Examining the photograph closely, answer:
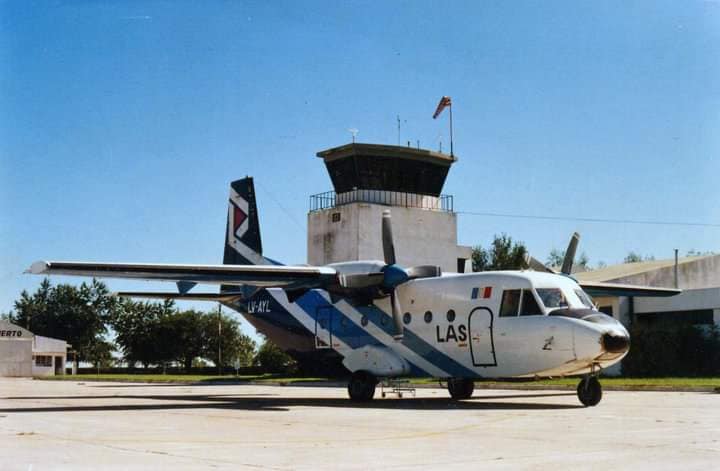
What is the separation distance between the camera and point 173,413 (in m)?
17.4

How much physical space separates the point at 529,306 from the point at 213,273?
7.92 meters

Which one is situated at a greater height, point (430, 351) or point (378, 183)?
point (378, 183)

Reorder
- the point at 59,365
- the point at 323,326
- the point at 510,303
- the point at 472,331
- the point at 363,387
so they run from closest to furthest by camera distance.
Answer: the point at 510,303, the point at 472,331, the point at 363,387, the point at 323,326, the point at 59,365

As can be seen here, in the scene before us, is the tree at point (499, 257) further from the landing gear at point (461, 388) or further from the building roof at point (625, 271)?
the landing gear at point (461, 388)

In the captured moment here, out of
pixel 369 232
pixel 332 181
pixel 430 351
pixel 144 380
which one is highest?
pixel 332 181

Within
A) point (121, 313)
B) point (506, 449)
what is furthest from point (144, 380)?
point (121, 313)

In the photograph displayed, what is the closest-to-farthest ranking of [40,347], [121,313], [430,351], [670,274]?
1. [430,351]
2. [670,274]
3. [40,347]
4. [121,313]

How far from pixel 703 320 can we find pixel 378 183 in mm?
19665

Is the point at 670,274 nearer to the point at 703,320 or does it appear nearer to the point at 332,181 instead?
the point at 703,320

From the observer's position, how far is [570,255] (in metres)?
23.3

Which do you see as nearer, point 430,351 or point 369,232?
point 430,351

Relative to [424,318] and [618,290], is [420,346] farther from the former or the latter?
[618,290]

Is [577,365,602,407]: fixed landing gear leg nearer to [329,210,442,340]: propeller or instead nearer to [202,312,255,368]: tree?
[329,210,442,340]: propeller

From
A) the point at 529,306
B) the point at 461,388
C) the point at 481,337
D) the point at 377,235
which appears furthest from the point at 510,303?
the point at 377,235
